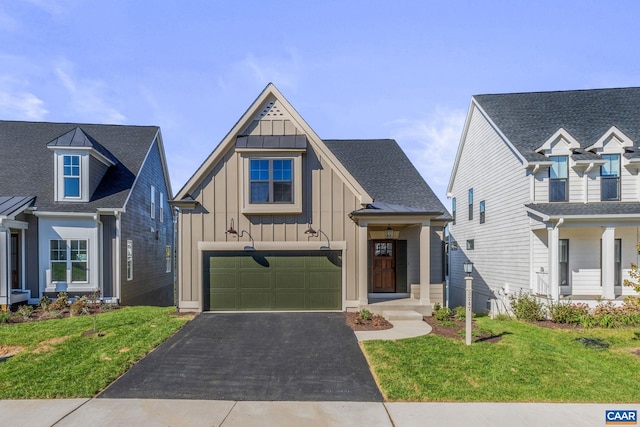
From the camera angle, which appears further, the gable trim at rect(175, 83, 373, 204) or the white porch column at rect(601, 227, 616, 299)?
the white porch column at rect(601, 227, 616, 299)

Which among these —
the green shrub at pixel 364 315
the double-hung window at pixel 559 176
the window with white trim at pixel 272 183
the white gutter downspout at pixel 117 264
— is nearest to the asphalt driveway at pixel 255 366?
the green shrub at pixel 364 315

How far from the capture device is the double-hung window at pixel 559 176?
43.4ft

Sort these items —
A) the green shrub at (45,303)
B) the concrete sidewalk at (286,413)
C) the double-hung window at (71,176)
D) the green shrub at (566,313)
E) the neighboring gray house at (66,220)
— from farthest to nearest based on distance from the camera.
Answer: the double-hung window at (71,176) → the neighboring gray house at (66,220) → the green shrub at (45,303) → the green shrub at (566,313) → the concrete sidewalk at (286,413)

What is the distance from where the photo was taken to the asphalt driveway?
5848 mm

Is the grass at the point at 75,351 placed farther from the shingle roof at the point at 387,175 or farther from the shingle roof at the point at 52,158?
the shingle roof at the point at 387,175

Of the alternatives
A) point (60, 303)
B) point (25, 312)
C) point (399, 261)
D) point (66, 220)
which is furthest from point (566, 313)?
point (66, 220)

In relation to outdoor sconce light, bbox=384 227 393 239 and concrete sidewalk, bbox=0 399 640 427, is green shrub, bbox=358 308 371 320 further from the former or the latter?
concrete sidewalk, bbox=0 399 640 427

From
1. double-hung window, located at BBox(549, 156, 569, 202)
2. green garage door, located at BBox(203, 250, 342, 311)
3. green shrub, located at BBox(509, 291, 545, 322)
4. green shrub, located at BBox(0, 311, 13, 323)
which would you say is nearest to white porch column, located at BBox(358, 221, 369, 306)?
green garage door, located at BBox(203, 250, 342, 311)

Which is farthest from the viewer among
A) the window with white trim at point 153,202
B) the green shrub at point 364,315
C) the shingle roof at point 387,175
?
the window with white trim at point 153,202

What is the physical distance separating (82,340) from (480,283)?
16436 millimetres

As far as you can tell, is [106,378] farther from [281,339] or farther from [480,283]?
[480,283]

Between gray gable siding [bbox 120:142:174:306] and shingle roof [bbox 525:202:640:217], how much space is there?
54.6ft

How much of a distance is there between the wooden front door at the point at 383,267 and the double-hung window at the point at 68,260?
1124cm

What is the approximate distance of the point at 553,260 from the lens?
39.3 feet
